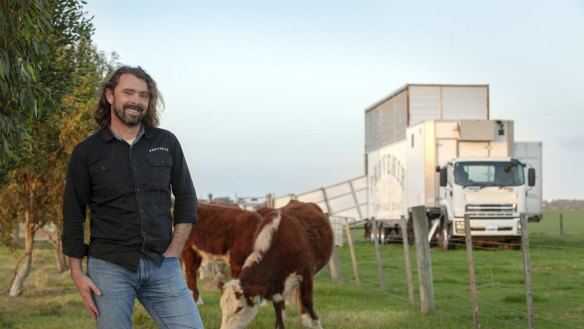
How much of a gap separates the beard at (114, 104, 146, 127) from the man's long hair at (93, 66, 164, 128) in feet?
0.50

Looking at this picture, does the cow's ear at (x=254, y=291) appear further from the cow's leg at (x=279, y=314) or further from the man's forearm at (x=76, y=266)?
the man's forearm at (x=76, y=266)

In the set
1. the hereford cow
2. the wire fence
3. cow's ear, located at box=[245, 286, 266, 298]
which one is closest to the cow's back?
the hereford cow

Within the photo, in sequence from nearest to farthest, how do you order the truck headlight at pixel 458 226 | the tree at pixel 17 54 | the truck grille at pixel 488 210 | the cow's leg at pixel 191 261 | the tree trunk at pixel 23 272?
1. the tree at pixel 17 54
2. the cow's leg at pixel 191 261
3. the tree trunk at pixel 23 272
4. the truck grille at pixel 488 210
5. the truck headlight at pixel 458 226

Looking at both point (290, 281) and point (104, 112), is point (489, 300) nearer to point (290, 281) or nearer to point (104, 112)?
point (290, 281)

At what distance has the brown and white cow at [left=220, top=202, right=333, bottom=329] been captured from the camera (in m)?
11.1

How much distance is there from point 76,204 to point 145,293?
25.1 inches

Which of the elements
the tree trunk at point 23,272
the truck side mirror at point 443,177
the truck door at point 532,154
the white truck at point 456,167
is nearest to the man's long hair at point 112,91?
the tree trunk at point 23,272

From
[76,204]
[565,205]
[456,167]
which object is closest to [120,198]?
[76,204]

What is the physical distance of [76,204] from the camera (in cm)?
527

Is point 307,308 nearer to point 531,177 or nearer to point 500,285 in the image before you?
point 500,285

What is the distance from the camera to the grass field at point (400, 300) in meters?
12.9

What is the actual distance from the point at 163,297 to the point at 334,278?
15503 millimetres

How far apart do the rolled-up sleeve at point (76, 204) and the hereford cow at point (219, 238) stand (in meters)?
9.84

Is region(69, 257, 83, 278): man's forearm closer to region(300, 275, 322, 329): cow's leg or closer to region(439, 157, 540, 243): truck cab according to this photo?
region(300, 275, 322, 329): cow's leg
